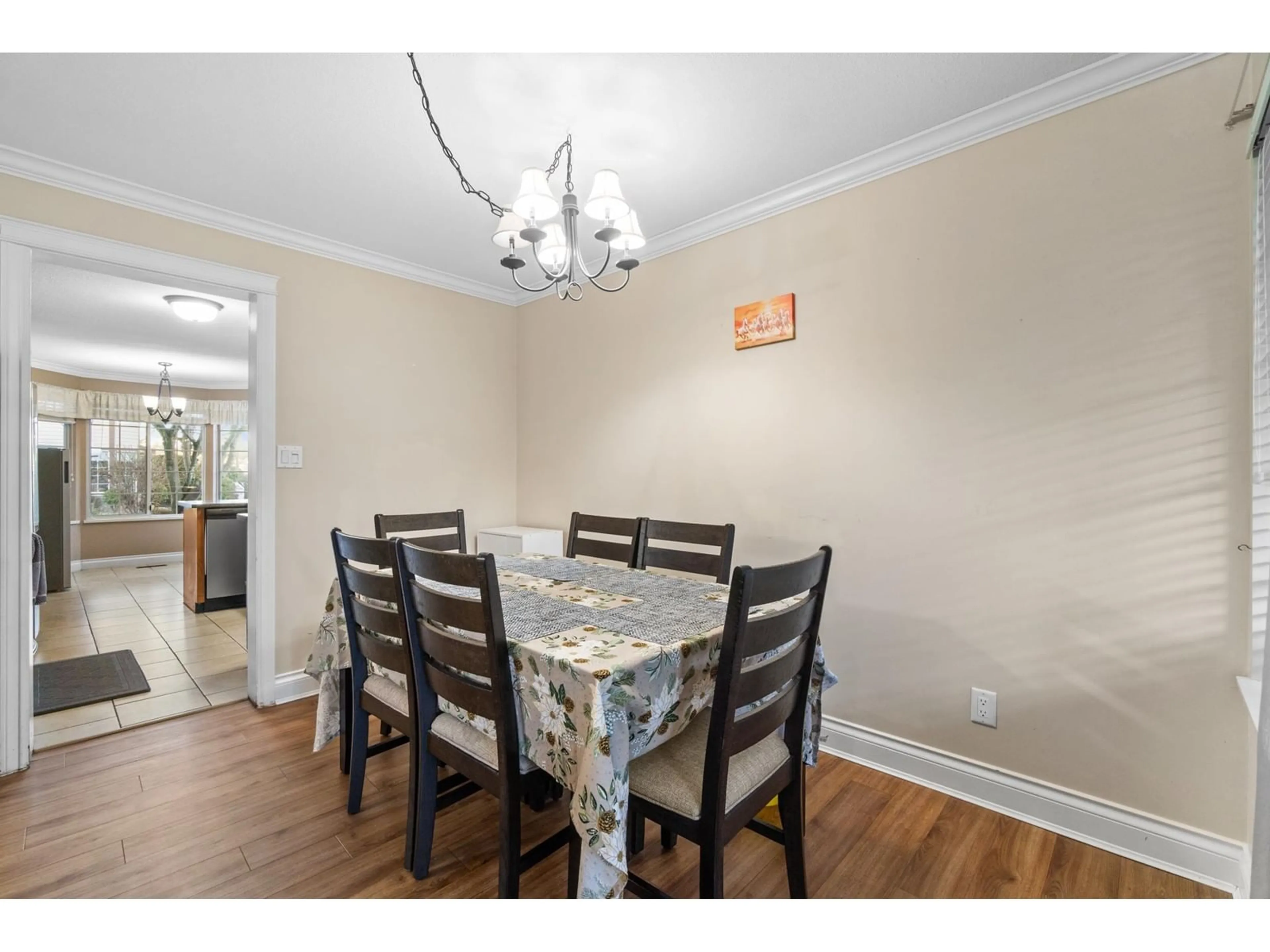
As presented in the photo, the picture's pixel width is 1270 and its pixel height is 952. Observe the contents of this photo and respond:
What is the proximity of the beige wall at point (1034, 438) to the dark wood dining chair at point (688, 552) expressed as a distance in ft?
1.48

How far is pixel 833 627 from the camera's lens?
2.23m

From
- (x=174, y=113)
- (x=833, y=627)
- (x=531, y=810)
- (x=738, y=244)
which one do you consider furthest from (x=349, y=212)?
(x=833, y=627)

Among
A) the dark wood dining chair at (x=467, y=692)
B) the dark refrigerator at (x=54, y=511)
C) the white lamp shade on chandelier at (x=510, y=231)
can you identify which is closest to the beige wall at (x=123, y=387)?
the dark refrigerator at (x=54, y=511)

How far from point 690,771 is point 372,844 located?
3.60 feet

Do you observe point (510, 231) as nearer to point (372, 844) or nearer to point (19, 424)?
point (372, 844)

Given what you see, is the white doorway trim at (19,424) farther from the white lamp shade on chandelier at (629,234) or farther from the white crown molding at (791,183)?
the white lamp shade on chandelier at (629,234)

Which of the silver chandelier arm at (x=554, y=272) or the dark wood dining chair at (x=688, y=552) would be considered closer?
the silver chandelier arm at (x=554, y=272)

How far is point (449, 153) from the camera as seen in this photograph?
6.38ft

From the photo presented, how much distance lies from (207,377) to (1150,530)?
8.80m

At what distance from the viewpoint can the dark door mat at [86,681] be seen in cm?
265

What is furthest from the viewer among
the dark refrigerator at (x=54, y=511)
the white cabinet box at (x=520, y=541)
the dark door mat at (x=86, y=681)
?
the dark refrigerator at (x=54, y=511)

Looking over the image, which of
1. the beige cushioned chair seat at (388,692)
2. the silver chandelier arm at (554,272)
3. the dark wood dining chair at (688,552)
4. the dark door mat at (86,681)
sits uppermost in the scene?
the silver chandelier arm at (554,272)

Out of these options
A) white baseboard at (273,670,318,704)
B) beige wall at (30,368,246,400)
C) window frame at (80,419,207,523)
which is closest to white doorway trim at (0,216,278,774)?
white baseboard at (273,670,318,704)

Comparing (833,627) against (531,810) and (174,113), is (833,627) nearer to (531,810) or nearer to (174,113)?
(531,810)
